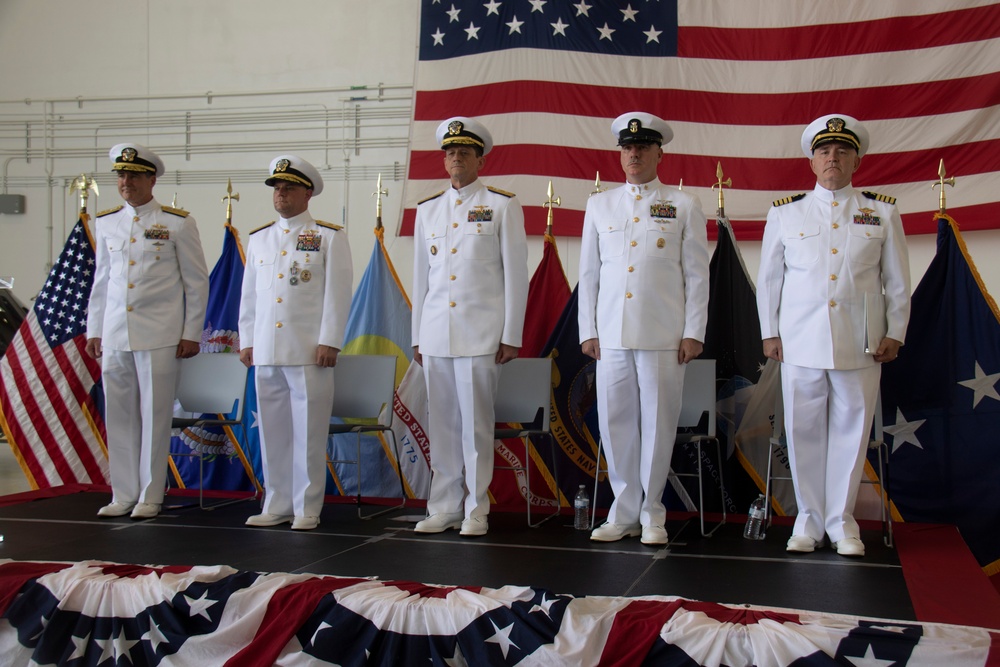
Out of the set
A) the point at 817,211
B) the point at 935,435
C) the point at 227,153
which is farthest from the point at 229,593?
the point at 227,153

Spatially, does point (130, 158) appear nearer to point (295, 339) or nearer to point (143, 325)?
point (143, 325)

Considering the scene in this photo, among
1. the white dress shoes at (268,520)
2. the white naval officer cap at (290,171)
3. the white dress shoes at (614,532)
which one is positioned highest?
the white naval officer cap at (290,171)

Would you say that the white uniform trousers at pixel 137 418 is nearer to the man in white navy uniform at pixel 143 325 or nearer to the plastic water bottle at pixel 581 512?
the man in white navy uniform at pixel 143 325

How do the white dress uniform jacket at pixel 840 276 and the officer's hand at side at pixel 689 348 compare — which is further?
the officer's hand at side at pixel 689 348

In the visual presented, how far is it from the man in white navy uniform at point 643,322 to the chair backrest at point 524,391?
51 centimetres

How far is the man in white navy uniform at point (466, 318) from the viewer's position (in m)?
4.07

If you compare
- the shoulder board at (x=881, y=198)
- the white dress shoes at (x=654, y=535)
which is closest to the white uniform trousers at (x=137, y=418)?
the white dress shoes at (x=654, y=535)

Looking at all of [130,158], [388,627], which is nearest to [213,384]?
[130,158]

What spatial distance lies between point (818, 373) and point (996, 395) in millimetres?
1092

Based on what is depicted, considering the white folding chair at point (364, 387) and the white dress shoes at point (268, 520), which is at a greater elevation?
the white folding chair at point (364, 387)

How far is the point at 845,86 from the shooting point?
6.49m

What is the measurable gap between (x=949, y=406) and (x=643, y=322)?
1.59 metres

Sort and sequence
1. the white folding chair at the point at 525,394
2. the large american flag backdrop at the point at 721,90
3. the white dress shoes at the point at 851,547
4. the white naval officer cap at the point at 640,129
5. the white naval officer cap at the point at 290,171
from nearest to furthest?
the white dress shoes at the point at 851,547 < the white naval officer cap at the point at 640,129 < the white naval officer cap at the point at 290,171 < the white folding chair at the point at 525,394 < the large american flag backdrop at the point at 721,90

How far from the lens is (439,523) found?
404 centimetres
